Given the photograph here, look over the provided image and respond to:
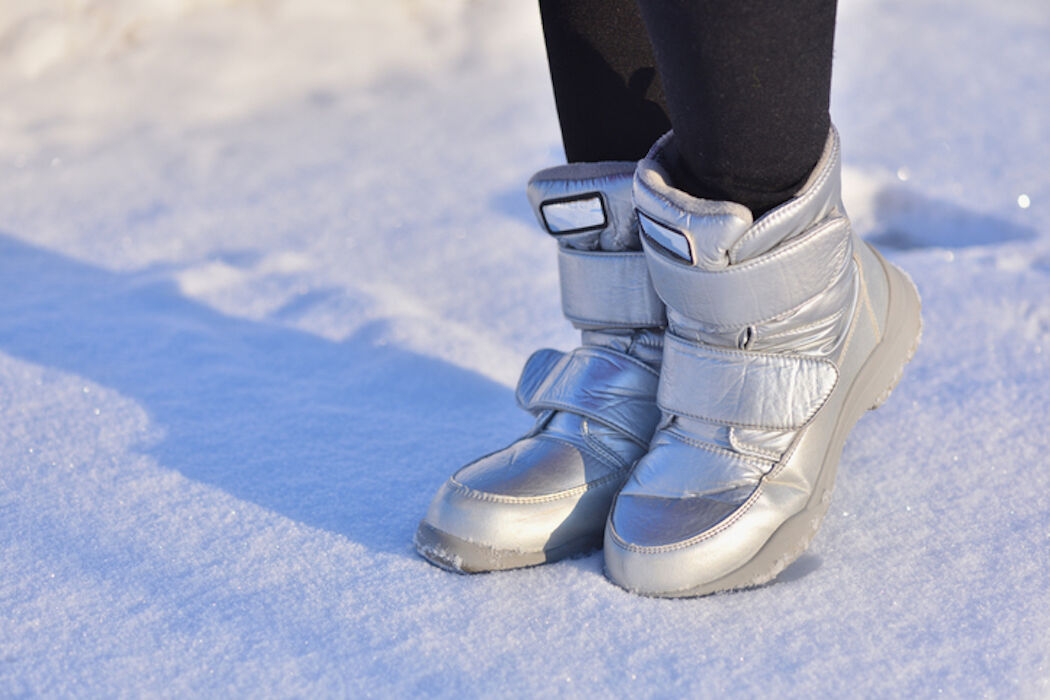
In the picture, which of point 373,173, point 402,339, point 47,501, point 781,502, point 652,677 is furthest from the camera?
point 373,173

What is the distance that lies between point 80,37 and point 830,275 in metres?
2.38

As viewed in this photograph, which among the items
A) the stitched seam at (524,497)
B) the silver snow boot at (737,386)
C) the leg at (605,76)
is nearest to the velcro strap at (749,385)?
the silver snow boot at (737,386)

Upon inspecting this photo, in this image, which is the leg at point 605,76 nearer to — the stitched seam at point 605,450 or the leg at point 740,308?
the leg at point 740,308

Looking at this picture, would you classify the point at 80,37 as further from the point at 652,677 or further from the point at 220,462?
the point at 652,677

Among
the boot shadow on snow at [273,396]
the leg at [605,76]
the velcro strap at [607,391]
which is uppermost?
the leg at [605,76]

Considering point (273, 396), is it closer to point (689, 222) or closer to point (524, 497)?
point (524, 497)

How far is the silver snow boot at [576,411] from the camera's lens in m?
0.84

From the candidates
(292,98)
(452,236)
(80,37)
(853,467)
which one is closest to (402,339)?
(452,236)

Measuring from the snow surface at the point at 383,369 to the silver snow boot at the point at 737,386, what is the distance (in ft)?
0.13

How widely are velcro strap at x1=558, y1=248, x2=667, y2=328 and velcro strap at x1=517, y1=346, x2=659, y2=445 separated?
0.03 metres

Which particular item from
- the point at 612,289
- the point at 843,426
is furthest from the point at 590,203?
the point at 843,426

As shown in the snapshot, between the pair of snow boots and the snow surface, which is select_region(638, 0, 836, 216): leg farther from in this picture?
the snow surface

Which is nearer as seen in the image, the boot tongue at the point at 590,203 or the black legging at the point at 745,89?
the black legging at the point at 745,89

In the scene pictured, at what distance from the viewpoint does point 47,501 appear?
3.20 ft
